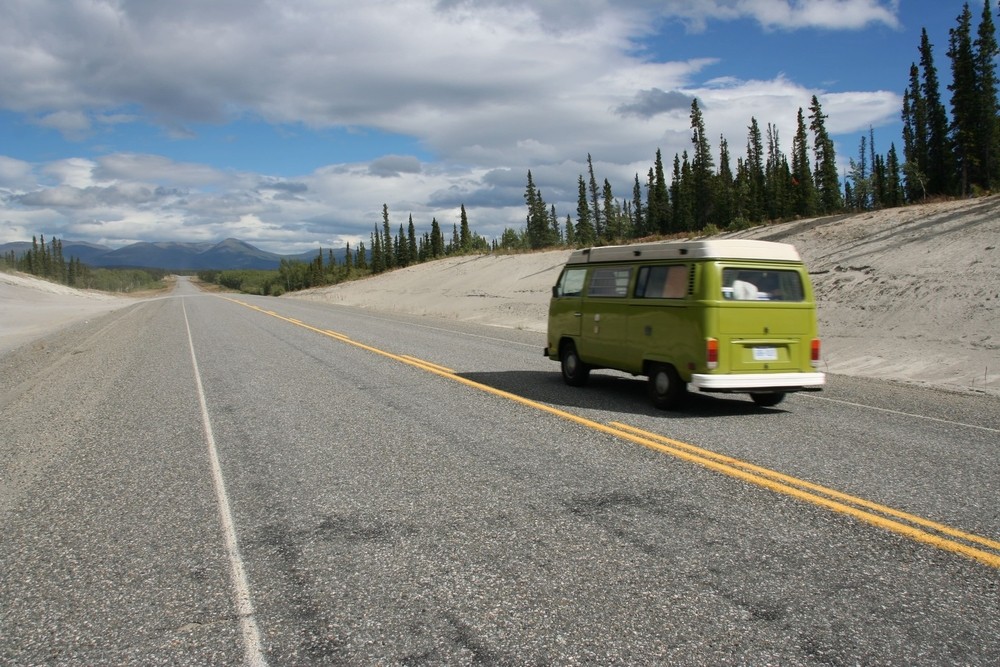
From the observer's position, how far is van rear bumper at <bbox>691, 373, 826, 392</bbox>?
8742 millimetres

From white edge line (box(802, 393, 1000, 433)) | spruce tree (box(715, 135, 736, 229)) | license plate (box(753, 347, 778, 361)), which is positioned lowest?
white edge line (box(802, 393, 1000, 433))

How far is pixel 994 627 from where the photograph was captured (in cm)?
345

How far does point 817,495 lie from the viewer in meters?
5.47

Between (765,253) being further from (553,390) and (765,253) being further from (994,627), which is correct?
(994,627)

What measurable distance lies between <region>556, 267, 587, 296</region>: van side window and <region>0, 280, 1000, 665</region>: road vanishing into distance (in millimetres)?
2258

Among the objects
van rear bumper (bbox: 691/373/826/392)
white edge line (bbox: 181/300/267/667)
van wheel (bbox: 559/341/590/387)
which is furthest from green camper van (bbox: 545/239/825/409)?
white edge line (bbox: 181/300/267/667)

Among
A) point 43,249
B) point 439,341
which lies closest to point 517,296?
point 439,341

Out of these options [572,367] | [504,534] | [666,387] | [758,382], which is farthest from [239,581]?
[572,367]

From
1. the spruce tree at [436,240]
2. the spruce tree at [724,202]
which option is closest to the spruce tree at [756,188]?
the spruce tree at [724,202]

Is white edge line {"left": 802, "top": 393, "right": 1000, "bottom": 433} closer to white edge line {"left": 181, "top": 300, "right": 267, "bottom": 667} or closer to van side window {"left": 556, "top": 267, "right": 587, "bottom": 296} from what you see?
van side window {"left": 556, "top": 267, "right": 587, "bottom": 296}

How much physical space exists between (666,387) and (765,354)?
1292 mm

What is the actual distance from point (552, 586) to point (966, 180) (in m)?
59.5

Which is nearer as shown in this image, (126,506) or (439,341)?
(126,506)

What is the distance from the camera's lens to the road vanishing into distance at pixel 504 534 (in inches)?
136
